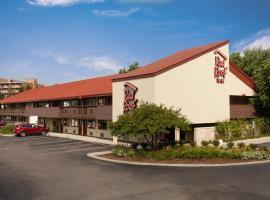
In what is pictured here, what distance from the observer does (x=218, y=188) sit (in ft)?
53.7

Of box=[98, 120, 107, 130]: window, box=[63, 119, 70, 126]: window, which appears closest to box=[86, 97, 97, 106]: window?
box=[98, 120, 107, 130]: window

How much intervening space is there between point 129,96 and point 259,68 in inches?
652

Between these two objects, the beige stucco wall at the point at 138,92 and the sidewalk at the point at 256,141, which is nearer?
the beige stucco wall at the point at 138,92

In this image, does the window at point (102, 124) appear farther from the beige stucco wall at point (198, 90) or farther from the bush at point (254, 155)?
the bush at point (254, 155)

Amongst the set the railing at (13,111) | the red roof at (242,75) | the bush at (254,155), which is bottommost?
the bush at (254,155)

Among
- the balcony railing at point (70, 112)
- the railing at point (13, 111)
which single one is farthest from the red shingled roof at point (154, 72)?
the railing at point (13, 111)

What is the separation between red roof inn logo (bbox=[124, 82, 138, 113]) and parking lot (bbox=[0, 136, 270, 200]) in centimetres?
899

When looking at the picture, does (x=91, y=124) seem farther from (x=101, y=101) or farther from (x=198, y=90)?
(x=198, y=90)

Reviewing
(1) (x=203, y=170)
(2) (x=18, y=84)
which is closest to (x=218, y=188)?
(1) (x=203, y=170)

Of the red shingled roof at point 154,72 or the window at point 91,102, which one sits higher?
the red shingled roof at point 154,72

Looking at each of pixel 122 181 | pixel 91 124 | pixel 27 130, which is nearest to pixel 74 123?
pixel 91 124

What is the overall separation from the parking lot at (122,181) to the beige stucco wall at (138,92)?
8.71 m

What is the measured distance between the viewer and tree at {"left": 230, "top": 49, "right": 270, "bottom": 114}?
39.3 metres

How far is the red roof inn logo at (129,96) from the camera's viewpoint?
33531 mm
